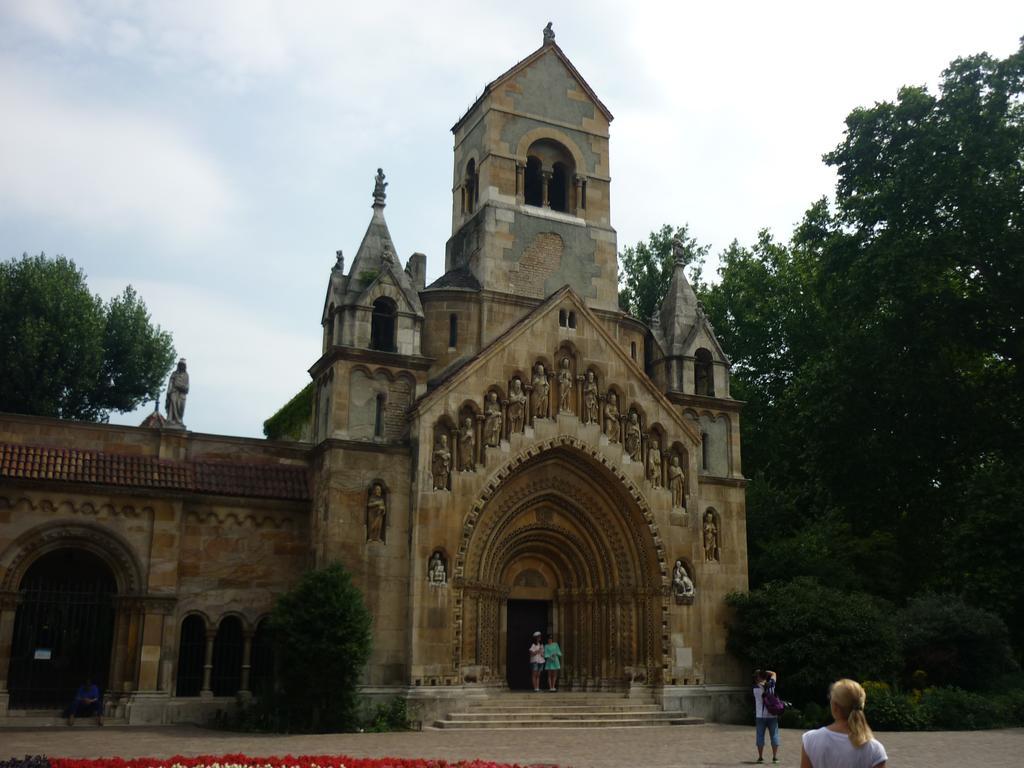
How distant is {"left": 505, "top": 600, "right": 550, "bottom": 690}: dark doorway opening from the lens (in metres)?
27.9

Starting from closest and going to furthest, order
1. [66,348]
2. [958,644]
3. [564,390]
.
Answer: [564,390] → [958,644] → [66,348]

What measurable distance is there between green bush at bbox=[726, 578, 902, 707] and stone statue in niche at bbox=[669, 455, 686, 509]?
321 cm

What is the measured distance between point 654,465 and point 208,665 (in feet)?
41.1

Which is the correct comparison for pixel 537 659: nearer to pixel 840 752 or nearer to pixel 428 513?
pixel 428 513

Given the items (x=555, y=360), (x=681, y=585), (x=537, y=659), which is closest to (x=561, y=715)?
(x=537, y=659)

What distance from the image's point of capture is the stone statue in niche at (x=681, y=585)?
27734 mm

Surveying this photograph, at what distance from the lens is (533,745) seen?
19922mm

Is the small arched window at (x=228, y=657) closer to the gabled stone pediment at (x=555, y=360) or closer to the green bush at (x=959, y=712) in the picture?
the gabled stone pediment at (x=555, y=360)

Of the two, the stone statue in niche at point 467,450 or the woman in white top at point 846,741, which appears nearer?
the woman in white top at point 846,741

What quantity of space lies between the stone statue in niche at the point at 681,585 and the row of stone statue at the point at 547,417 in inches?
69.0

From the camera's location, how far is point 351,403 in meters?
26.0

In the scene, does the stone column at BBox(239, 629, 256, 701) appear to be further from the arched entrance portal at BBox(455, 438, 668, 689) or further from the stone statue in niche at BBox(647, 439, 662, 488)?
the stone statue in niche at BBox(647, 439, 662, 488)

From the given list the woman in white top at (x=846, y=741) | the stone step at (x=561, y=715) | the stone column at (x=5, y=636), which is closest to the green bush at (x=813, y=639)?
the stone step at (x=561, y=715)

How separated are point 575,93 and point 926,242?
38.7ft
